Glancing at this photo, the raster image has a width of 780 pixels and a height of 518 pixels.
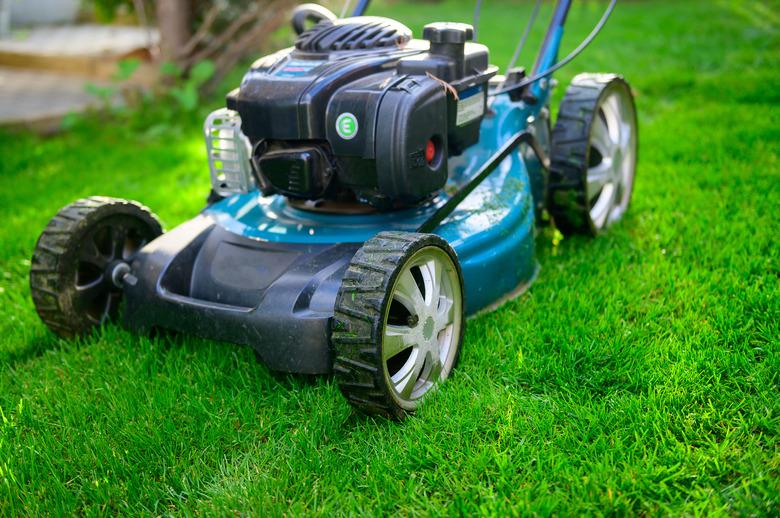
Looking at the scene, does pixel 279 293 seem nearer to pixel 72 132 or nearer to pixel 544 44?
pixel 544 44

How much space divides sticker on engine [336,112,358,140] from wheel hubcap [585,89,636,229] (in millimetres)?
1139

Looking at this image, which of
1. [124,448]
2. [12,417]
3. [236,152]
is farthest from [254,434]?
[236,152]

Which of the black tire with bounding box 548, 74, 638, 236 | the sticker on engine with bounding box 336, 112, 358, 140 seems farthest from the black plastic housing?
the black tire with bounding box 548, 74, 638, 236

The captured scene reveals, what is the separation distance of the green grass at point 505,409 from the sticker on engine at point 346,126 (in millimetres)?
668

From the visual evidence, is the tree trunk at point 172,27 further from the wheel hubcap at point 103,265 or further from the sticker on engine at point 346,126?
the sticker on engine at point 346,126

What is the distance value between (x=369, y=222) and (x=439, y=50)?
21.0 inches

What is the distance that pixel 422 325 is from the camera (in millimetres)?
2078

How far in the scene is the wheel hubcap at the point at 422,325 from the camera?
6.59 ft

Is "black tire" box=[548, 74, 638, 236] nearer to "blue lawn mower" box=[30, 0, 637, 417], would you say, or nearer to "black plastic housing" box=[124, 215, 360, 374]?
"blue lawn mower" box=[30, 0, 637, 417]

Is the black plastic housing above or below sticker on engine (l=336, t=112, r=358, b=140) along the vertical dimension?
below

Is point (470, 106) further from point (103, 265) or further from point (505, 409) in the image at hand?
point (103, 265)

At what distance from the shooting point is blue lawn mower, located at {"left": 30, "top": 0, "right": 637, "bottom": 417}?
2043 millimetres

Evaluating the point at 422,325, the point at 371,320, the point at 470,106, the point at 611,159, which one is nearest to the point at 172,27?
the point at 611,159

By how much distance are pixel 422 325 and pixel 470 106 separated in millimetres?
749
